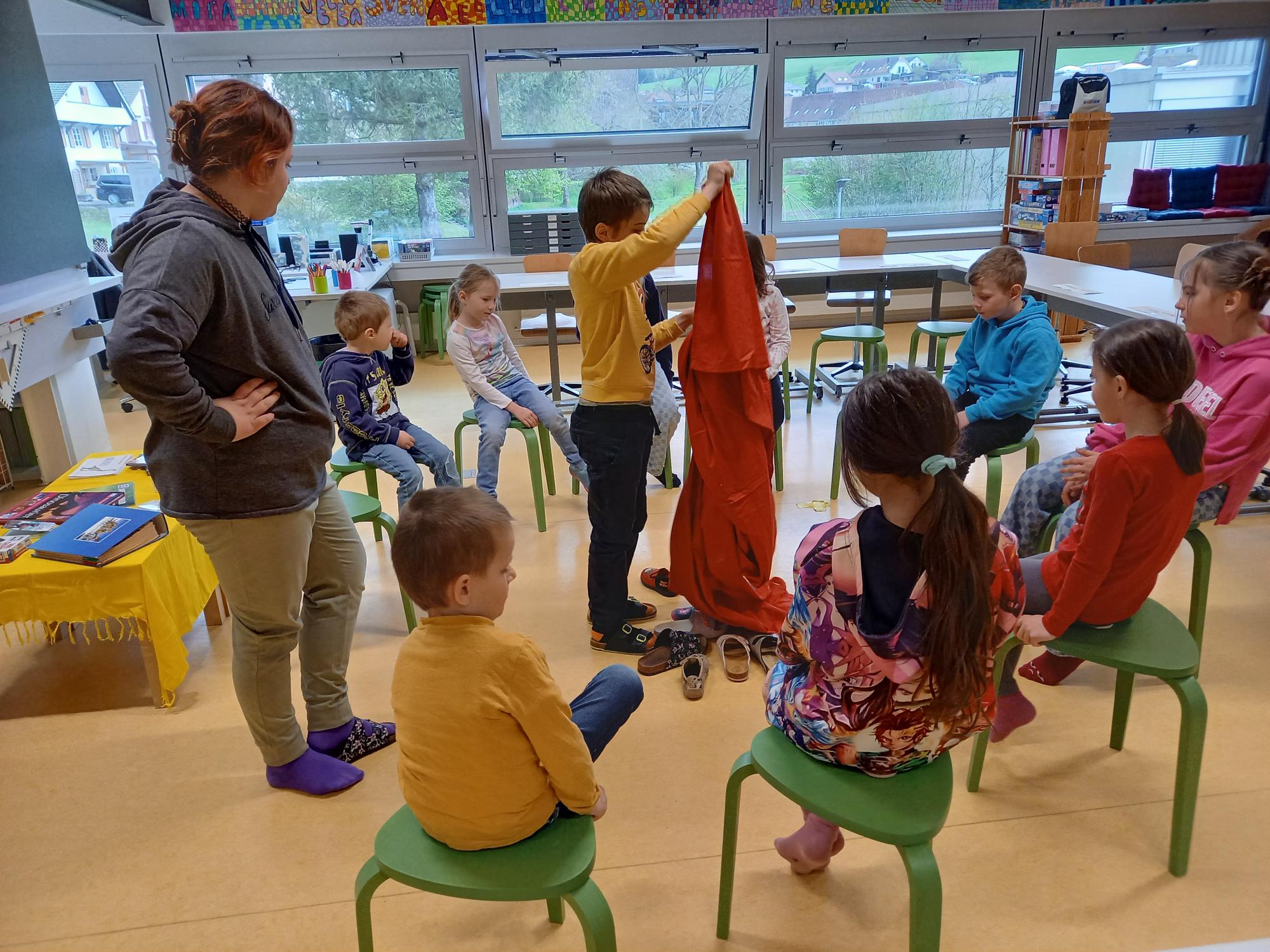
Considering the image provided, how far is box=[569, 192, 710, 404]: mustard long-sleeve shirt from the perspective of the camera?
2.04 metres

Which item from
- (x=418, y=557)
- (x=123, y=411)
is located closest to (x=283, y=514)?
(x=418, y=557)

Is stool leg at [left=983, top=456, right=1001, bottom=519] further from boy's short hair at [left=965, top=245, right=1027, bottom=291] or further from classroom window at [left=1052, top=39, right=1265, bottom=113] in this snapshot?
classroom window at [left=1052, top=39, right=1265, bottom=113]

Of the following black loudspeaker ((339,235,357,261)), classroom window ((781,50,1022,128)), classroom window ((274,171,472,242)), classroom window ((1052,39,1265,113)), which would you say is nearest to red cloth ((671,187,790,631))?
black loudspeaker ((339,235,357,261))

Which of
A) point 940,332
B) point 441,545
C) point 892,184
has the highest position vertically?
point 892,184

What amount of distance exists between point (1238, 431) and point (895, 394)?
57.3 inches

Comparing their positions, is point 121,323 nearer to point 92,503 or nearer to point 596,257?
point 596,257

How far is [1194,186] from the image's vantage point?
701 centimetres

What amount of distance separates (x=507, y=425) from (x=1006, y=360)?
5.92 feet

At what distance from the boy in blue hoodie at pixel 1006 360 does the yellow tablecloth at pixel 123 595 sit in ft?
7.86

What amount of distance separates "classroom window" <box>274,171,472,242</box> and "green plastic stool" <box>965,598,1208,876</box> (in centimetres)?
597

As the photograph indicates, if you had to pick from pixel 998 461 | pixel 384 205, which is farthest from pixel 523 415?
pixel 384 205

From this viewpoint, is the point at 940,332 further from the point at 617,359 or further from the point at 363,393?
the point at 363,393

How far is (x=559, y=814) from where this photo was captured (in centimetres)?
136

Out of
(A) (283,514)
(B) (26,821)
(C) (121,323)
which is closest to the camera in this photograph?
(C) (121,323)
